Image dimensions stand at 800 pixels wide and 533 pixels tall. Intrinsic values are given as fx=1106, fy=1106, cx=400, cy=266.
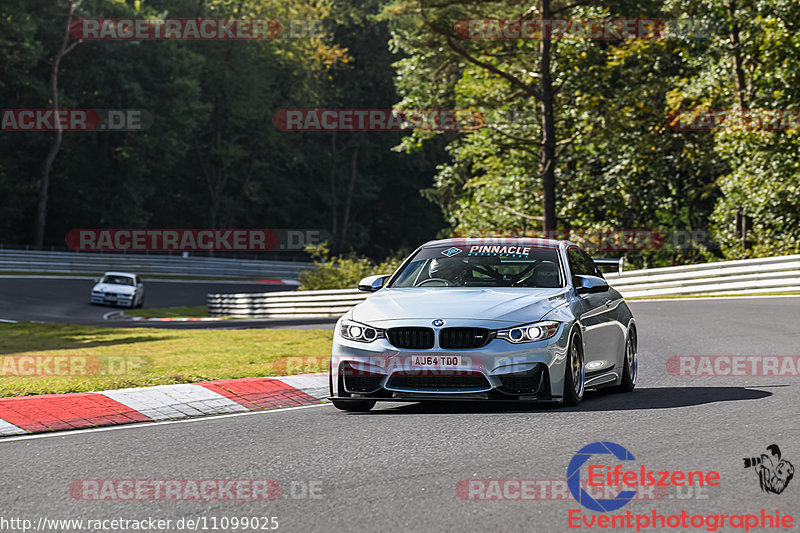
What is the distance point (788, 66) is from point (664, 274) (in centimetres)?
718

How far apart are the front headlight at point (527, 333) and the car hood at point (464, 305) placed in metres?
0.06

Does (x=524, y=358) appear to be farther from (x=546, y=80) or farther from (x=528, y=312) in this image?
(x=546, y=80)

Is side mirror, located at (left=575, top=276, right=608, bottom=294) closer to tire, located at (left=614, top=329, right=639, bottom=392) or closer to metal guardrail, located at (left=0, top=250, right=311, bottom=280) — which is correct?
tire, located at (left=614, top=329, right=639, bottom=392)

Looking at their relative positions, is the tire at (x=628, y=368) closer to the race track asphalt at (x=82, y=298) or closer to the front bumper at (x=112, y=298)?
the race track asphalt at (x=82, y=298)

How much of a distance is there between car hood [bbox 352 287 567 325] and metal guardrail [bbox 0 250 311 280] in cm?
4968

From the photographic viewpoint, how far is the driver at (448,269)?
10.5 m

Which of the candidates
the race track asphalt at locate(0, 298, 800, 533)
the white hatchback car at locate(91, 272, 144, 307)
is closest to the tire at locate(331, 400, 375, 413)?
the race track asphalt at locate(0, 298, 800, 533)

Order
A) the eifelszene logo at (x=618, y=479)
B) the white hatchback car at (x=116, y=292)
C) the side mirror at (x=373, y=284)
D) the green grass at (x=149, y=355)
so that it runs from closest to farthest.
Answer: the eifelszene logo at (x=618, y=479), the side mirror at (x=373, y=284), the green grass at (x=149, y=355), the white hatchback car at (x=116, y=292)
